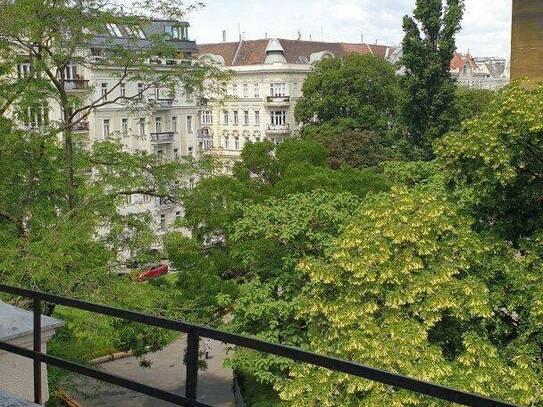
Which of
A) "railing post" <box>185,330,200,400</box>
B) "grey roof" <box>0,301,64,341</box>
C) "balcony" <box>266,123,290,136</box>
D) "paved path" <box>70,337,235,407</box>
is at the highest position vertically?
"railing post" <box>185,330,200,400</box>

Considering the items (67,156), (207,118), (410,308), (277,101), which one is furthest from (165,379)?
(207,118)

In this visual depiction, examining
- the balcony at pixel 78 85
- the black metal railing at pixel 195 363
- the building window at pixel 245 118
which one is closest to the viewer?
the black metal railing at pixel 195 363

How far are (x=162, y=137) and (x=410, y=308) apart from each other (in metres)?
37.1

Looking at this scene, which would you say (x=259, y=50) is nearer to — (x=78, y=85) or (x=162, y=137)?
(x=162, y=137)

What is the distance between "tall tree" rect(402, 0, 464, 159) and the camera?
40.1m

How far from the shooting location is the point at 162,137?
161 ft

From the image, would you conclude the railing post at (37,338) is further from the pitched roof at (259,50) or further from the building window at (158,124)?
the pitched roof at (259,50)

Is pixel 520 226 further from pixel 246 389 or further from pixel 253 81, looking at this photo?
pixel 253 81

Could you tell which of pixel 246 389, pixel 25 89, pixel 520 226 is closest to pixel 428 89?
pixel 246 389

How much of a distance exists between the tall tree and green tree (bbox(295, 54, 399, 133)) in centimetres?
1067

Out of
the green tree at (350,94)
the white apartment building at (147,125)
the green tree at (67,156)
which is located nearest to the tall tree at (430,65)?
the green tree at (350,94)

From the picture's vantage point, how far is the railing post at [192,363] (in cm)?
310

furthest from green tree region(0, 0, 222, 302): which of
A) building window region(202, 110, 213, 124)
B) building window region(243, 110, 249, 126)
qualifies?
building window region(202, 110, 213, 124)

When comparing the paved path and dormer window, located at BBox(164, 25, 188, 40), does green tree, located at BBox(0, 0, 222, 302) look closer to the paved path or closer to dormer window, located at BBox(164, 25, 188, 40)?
dormer window, located at BBox(164, 25, 188, 40)
